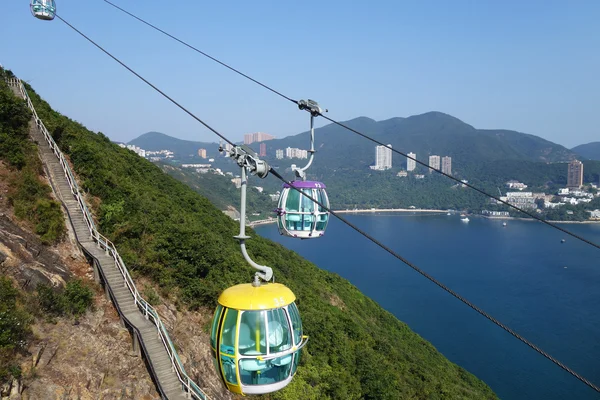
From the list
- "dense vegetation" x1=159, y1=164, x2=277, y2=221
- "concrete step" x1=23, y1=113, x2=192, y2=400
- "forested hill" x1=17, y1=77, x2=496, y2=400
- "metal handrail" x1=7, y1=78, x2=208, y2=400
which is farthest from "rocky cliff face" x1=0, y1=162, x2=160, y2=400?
"dense vegetation" x1=159, y1=164, x2=277, y2=221

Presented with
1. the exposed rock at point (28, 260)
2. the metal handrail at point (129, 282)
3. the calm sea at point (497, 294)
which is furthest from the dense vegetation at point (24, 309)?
the calm sea at point (497, 294)

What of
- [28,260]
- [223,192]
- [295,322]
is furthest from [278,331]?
[223,192]

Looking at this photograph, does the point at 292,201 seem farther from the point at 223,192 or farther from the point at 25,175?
the point at 223,192

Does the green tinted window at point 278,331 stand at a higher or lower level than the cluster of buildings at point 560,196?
higher

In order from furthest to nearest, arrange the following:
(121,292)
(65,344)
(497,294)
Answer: (497,294) < (121,292) < (65,344)

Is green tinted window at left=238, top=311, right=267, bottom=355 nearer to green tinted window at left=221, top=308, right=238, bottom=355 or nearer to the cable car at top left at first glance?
green tinted window at left=221, top=308, right=238, bottom=355

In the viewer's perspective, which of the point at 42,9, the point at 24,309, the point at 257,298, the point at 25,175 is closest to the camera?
the point at 257,298

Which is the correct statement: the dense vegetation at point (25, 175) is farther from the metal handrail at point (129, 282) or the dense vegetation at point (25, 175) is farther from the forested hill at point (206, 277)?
the forested hill at point (206, 277)
